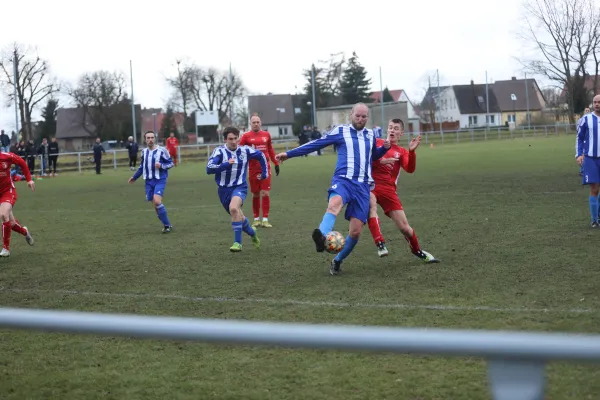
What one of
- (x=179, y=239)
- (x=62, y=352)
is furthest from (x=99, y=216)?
(x=62, y=352)

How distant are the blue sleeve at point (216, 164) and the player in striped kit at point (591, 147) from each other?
5.03 metres

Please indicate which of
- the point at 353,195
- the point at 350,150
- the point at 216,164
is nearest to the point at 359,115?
the point at 350,150

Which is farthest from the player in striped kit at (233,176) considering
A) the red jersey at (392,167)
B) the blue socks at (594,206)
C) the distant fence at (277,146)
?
the distant fence at (277,146)

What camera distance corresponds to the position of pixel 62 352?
6.01 metres

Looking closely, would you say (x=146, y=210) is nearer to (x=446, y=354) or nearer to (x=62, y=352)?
(x=62, y=352)

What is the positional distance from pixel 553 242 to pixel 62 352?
6.93m

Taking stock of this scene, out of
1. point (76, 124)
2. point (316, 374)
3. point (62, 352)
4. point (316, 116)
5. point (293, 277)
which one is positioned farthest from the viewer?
point (76, 124)

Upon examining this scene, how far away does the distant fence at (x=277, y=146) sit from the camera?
4591cm

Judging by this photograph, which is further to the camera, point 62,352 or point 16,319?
point 62,352

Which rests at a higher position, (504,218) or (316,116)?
(316,116)

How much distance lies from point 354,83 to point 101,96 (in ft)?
96.7

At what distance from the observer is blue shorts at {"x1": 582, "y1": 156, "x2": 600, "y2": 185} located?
38.1 ft

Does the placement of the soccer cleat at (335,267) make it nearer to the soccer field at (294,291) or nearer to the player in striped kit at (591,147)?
the soccer field at (294,291)

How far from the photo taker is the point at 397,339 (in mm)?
1901
